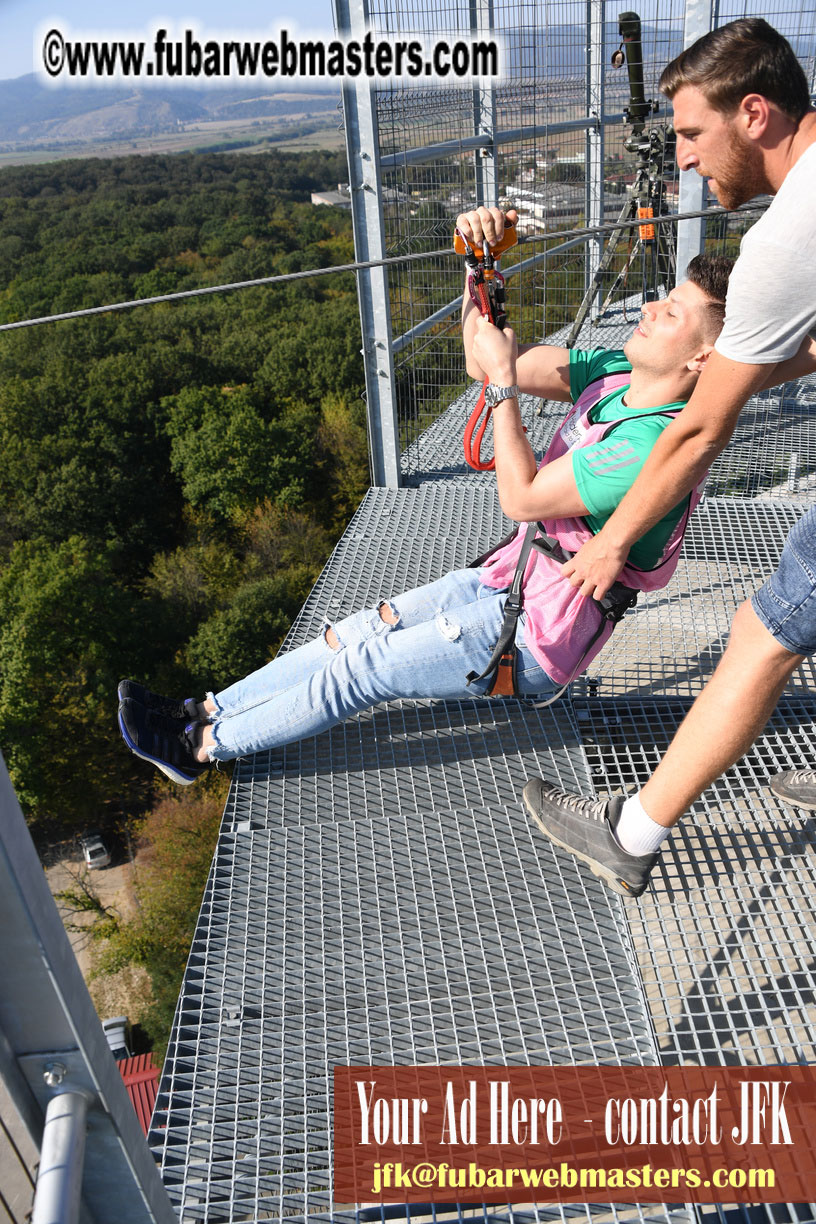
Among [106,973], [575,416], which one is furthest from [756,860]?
[106,973]

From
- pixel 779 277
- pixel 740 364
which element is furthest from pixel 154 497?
pixel 779 277

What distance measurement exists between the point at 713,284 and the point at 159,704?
5.75 feet

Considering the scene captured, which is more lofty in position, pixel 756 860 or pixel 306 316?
pixel 756 860

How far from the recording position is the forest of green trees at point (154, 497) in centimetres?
1870

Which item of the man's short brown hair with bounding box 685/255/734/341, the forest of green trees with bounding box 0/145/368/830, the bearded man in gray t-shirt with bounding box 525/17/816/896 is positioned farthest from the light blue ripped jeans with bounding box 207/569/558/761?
the forest of green trees with bounding box 0/145/368/830

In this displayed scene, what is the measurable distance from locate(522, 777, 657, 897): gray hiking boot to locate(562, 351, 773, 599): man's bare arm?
47cm

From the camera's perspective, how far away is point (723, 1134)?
5.04ft

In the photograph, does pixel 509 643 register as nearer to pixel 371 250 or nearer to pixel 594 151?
pixel 371 250

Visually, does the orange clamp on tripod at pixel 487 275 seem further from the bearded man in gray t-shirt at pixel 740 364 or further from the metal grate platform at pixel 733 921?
the metal grate platform at pixel 733 921

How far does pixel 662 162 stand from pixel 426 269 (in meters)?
1.47

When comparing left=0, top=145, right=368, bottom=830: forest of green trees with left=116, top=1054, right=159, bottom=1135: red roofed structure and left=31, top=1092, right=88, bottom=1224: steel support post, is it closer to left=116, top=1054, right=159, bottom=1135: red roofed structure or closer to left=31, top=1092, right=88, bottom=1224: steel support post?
left=116, top=1054, right=159, bottom=1135: red roofed structure

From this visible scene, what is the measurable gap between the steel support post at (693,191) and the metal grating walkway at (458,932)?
1629mm

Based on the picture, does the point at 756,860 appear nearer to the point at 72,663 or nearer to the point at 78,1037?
the point at 78,1037

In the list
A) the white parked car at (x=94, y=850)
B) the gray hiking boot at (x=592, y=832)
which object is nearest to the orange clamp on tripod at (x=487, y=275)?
the gray hiking boot at (x=592, y=832)
